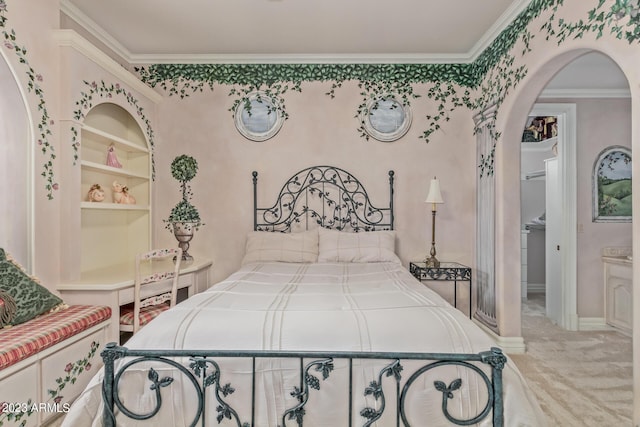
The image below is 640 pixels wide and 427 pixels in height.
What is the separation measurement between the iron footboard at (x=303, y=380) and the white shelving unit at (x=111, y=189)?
1.91 meters

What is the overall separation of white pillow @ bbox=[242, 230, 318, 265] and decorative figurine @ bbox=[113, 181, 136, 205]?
1.22 metres

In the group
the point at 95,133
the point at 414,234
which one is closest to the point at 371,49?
the point at 414,234

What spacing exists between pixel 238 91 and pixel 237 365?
3166mm

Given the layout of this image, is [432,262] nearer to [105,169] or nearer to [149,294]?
[149,294]

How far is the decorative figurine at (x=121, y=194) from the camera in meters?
3.49

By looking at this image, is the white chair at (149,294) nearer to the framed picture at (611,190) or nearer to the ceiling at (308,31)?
the ceiling at (308,31)

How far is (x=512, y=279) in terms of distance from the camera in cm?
326

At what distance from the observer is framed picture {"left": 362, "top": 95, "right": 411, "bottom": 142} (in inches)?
A: 155

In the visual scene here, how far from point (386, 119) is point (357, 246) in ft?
4.75

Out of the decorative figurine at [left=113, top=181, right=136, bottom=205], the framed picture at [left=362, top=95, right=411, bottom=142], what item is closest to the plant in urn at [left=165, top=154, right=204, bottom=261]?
the decorative figurine at [left=113, top=181, right=136, bottom=205]

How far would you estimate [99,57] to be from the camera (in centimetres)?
296

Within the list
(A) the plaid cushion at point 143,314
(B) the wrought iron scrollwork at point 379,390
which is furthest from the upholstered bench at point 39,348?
(B) the wrought iron scrollwork at point 379,390

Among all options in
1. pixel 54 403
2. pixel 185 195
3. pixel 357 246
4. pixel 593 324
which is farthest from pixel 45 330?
pixel 593 324

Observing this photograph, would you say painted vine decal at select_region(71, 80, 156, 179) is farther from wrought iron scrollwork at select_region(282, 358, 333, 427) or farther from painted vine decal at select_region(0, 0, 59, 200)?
wrought iron scrollwork at select_region(282, 358, 333, 427)
